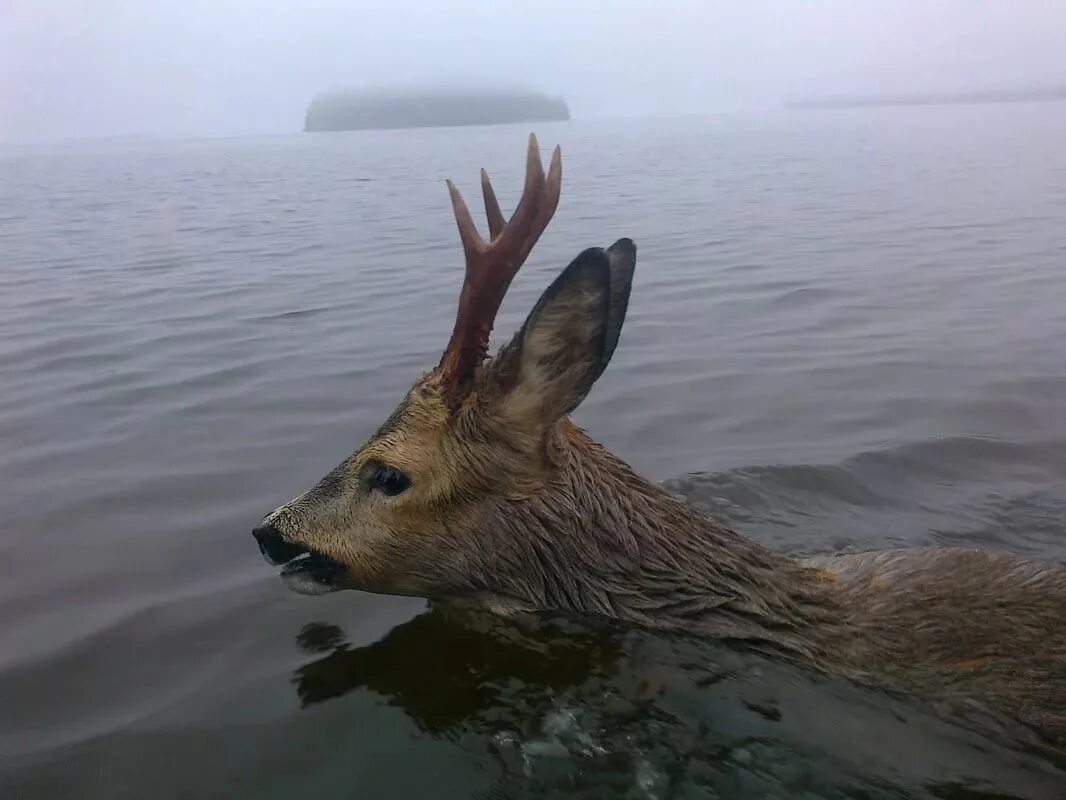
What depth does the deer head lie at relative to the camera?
11.9 feet

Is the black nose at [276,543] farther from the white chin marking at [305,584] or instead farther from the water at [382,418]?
the water at [382,418]

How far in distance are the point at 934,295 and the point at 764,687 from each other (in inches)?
337

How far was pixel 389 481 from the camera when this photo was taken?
3918 millimetres

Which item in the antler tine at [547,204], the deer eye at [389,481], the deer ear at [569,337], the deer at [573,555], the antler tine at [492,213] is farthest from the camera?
the deer eye at [389,481]

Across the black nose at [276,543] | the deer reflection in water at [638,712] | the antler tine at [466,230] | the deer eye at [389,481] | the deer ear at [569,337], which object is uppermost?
the antler tine at [466,230]

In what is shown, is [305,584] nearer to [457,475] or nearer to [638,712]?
[457,475]

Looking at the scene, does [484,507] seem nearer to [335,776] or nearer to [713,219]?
[335,776]

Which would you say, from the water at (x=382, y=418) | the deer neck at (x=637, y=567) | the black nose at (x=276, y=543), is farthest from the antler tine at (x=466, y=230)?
the water at (x=382, y=418)

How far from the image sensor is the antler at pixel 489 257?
345 cm

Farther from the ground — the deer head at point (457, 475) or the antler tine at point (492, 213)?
the antler tine at point (492, 213)

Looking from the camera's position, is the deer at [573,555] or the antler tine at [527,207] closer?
the antler tine at [527,207]

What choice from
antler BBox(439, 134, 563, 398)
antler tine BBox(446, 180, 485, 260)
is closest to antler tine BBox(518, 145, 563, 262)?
antler BBox(439, 134, 563, 398)

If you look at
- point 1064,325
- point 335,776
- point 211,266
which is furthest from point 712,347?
point 211,266

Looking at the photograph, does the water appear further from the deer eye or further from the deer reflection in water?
the deer eye
